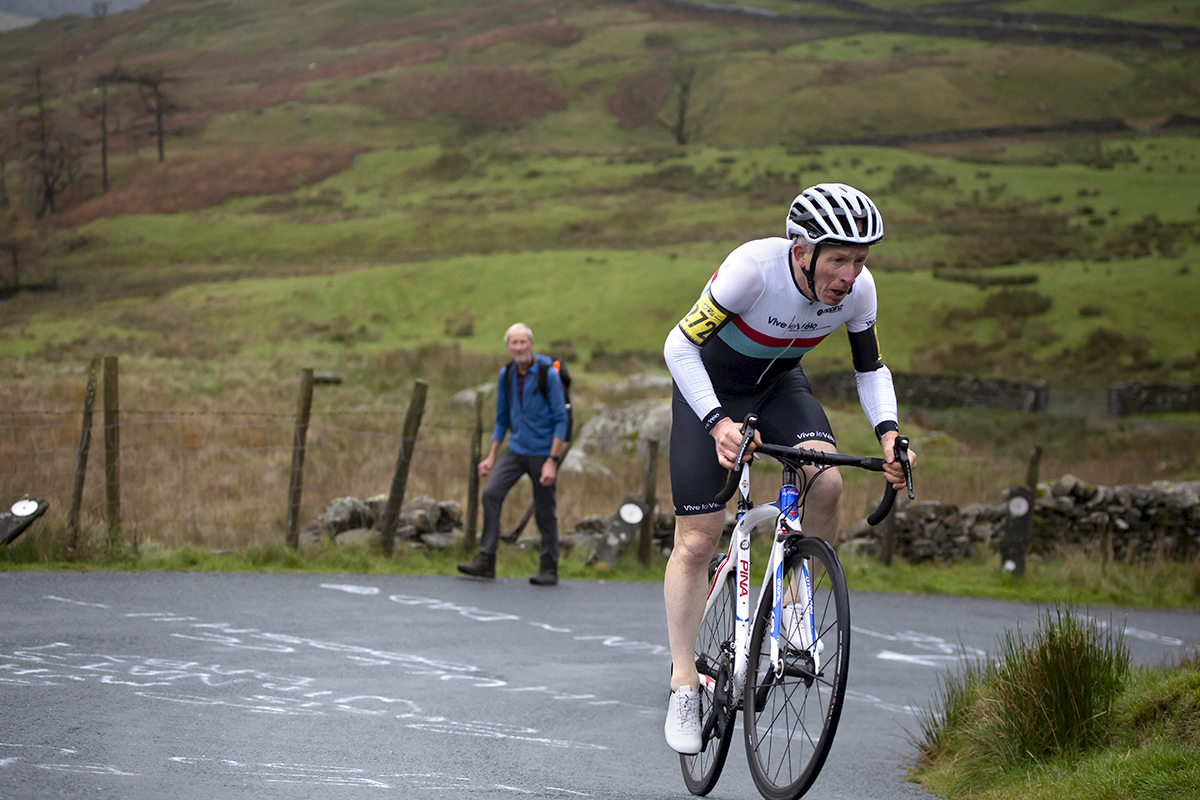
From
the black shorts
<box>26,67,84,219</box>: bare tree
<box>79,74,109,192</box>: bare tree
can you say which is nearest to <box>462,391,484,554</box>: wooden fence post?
the black shorts

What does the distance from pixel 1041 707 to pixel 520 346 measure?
717 centimetres

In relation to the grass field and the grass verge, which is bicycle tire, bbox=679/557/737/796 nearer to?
the grass verge

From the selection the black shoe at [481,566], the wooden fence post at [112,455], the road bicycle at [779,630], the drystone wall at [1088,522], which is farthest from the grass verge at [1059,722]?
the drystone wall at [1088,522]

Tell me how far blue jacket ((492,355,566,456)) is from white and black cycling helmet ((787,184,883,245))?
7.81 meters

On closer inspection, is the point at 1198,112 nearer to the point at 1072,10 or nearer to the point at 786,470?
the point at 1072,10

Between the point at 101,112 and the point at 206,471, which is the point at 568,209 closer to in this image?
the point at 101,112

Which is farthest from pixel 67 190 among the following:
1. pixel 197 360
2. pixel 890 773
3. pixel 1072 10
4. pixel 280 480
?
pixel 1072 10

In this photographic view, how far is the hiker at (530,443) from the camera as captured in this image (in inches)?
477

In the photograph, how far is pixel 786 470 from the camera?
185 inches

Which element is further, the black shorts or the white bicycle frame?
the black shorts

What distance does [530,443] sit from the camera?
482 inches

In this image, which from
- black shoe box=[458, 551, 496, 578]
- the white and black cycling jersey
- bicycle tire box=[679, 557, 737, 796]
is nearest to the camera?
the white and black cycling jersey

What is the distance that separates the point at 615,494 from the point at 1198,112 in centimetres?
11815

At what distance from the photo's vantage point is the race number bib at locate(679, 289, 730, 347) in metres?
4.76
